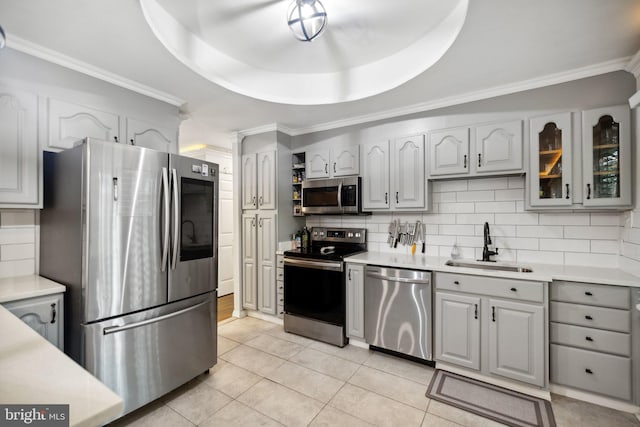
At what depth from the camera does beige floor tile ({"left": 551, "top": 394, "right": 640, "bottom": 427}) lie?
187 centimetres

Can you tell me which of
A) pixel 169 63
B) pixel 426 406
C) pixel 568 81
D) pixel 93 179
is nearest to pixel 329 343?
pixel 426 406

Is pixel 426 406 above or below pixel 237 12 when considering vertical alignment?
below

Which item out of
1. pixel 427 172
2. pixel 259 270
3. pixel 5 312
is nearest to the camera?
pixel 5 312

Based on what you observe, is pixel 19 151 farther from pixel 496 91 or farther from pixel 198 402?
pixel 496 91

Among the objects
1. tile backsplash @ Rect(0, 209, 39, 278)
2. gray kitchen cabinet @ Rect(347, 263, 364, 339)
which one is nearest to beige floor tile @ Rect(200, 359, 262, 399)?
gray kitchen cabinet @ Rect(347, 263, 364, 339)

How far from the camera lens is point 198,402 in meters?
2.12

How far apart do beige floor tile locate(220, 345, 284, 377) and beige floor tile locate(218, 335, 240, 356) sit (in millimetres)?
61

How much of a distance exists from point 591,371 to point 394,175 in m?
2.10

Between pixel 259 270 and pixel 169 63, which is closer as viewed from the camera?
pixel 169 63

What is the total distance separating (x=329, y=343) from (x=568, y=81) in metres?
3.13

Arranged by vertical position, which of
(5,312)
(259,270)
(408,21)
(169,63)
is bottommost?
(259,270)

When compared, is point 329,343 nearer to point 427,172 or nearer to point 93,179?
point 427,172

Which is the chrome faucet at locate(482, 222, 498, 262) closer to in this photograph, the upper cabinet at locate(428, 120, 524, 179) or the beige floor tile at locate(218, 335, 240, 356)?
the upper cabinet at locate(428, 120, 524, 179)

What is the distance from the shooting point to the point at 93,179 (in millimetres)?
1776
